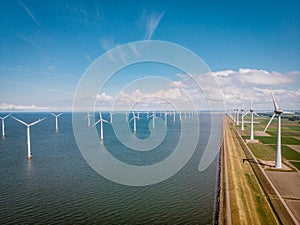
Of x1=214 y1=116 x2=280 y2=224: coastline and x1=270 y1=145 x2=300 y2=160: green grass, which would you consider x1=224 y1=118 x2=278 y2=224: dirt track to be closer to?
x1=214 y1=116 x2=280 y2=224: coastline

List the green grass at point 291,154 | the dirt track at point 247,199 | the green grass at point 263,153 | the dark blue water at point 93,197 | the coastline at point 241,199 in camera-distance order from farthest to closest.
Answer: the green grass at point 291,154, the green grass at point 263,153, the dark blue water at point 93,197, the coastline at point 241,199, the dirt track at point 247,199

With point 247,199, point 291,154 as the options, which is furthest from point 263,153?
point 247,199

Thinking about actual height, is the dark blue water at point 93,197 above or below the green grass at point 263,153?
below

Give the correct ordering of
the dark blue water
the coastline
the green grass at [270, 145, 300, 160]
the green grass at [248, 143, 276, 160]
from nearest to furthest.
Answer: the coastline < the dark blue water < the green grass at [248, 143, 276, 160] < the green grass at [270, 145, 300, 160]

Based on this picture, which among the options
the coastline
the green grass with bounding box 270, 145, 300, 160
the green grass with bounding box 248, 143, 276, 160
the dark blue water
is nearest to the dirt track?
the coastline

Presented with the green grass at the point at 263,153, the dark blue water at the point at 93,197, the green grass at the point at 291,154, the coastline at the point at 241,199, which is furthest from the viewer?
the green grass at the point at 291,154

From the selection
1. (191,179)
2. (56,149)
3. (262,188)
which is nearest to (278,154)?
(262,188)

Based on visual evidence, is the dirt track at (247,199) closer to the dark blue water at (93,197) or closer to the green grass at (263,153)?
the dark blue water at (93,197)

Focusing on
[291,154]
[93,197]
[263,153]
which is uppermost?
[263,153]

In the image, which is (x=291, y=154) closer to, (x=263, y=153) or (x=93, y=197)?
(x=263, y=153)

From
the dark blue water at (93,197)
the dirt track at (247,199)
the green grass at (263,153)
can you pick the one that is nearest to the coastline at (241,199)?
the dirt track at (247,199)

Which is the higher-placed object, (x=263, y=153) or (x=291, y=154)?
(x=263, y=153)

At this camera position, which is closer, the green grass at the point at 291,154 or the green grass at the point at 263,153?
the green grass at the point at 263,153

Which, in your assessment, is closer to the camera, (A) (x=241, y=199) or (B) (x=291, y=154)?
(A) (x=241, y=199)
